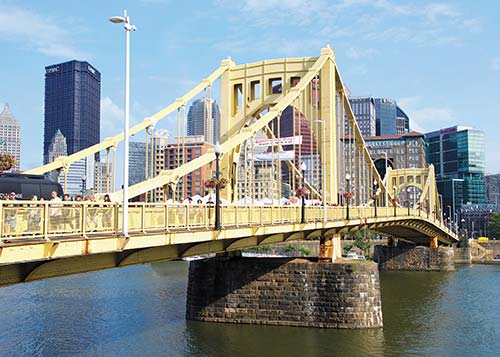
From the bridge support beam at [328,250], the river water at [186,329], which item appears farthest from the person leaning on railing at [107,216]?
the bridge support beam at [328,250]

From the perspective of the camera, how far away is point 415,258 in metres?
78.9

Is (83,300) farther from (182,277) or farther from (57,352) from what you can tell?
(182,277)

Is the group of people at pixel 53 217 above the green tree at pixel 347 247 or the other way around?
above

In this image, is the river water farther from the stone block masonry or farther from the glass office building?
the glass office building

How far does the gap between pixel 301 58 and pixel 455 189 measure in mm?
156248

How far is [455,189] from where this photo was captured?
186500 millimetres

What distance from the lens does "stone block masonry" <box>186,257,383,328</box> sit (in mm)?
33188

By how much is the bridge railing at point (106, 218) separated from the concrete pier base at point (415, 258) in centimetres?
5494

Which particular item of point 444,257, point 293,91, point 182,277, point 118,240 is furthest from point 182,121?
point 444,257

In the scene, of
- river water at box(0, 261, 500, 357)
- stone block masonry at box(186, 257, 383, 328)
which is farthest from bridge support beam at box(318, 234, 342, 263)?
river water at box(0, 261, 500, 357)

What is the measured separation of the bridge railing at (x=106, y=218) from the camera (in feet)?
42.7

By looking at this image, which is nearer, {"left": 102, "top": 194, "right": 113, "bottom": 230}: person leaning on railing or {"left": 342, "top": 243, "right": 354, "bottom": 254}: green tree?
{"left": 102, "top": 194, "right": 113, "bottom": 230}: person leaning on railing

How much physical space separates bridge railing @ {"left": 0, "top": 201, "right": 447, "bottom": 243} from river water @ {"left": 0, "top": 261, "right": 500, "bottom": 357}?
25.4 feet

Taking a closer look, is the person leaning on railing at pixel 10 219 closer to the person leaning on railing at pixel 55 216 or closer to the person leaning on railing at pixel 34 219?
the person leaning on railing at pixel 34 219
